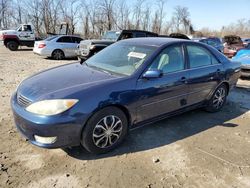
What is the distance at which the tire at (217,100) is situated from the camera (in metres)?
4.95

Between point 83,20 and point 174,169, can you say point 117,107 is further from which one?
point 83,20

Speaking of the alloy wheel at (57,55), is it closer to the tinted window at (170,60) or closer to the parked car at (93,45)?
the parked car at (93,45)

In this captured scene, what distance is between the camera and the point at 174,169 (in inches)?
120

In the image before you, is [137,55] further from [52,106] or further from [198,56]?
[52,106]

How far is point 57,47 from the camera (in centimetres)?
1344

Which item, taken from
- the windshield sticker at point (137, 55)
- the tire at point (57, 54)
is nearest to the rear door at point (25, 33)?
the tire at point (57, 54)

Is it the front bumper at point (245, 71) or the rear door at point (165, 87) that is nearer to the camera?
the rear door at point (165, 87)

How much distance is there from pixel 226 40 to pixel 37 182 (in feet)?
57.4

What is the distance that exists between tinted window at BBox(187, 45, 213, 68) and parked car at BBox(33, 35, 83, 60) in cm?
1040

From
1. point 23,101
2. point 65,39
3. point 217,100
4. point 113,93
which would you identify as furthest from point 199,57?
point 65,39

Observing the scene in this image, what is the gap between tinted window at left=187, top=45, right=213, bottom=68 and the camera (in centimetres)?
427

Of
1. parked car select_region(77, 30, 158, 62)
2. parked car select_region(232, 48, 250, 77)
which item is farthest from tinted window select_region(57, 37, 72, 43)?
parked car select_region(232, 48, 250, 77)

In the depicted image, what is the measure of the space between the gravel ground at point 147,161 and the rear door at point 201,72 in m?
0.62

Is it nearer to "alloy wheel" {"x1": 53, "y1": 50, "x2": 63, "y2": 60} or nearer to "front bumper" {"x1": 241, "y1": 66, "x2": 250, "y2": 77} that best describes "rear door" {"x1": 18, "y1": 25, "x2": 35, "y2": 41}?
"alloy wheel" {"x1": 53, "y1": 50, "x2": 63, "y2": 60}
